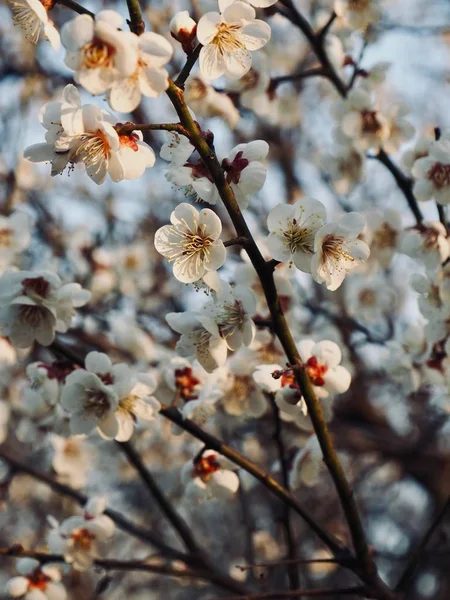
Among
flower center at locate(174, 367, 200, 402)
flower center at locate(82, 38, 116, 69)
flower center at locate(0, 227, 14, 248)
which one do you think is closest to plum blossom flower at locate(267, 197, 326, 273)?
flower center at locate(82, 38, 116, 69)

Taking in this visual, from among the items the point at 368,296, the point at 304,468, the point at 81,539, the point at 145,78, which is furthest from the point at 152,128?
the point at 368,296

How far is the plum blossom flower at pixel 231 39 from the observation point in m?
1.50

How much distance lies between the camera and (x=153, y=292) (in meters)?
5.19

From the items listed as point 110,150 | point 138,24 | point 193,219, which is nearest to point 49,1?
point 138,24

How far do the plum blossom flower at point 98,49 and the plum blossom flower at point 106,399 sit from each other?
844 mm

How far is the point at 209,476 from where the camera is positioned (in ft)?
6.79

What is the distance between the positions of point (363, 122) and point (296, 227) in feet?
5.32

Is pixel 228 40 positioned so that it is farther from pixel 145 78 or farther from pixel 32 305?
pixel 32 305

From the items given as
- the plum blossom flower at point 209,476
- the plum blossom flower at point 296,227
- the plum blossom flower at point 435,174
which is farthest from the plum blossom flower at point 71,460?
the plum blossom flower at point 296,227

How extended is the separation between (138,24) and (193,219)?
463 millimetres

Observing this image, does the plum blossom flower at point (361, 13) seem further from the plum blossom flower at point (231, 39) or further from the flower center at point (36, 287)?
the flower center at point (36, 287)

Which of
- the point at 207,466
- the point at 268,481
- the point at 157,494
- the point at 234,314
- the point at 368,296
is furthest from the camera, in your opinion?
the point at 368,296

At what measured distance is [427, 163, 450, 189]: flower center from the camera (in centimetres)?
229

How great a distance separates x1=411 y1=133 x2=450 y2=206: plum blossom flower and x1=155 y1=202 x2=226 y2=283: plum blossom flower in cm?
108
